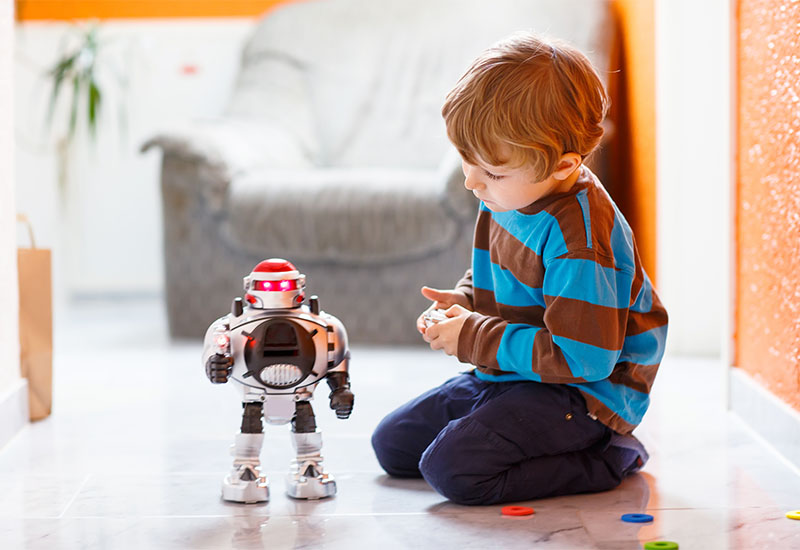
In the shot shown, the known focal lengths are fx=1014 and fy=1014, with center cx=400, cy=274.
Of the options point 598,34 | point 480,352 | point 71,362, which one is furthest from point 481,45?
point 480,352

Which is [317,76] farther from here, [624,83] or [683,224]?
[683,224]

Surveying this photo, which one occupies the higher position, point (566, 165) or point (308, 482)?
point (566, 165)

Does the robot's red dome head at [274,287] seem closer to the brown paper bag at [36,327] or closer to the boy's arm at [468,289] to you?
the boy's arm at [468,289]

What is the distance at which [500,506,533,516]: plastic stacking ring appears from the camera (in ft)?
3.88

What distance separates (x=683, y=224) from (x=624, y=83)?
678mm

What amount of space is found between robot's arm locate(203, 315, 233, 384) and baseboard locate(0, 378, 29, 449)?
0.50m

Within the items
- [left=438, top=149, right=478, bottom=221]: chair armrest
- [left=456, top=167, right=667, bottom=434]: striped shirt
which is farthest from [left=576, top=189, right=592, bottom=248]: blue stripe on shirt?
[left=438, top=149, right=478, bottom=221]: chair armrest

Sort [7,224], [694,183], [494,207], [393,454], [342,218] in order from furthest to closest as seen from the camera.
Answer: [342,218], [694,183], [7,224], [393,454], [494,207]

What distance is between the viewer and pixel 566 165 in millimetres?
1172

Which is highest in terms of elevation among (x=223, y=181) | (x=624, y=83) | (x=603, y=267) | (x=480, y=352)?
(x=624, y=83)

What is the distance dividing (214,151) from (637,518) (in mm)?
1604

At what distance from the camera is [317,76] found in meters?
3.04

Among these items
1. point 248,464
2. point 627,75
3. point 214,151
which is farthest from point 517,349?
point 627,75

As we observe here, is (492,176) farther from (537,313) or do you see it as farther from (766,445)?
(766,445)
